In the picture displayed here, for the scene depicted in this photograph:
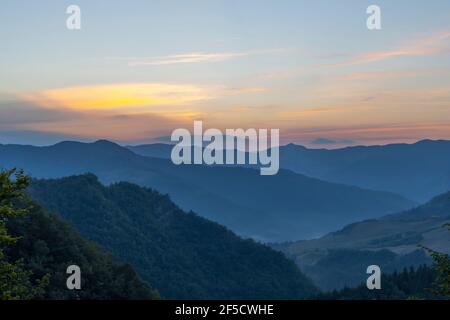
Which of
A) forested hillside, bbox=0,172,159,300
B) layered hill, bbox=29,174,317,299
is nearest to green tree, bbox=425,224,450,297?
forested hillside, bbox=0,172,159,300

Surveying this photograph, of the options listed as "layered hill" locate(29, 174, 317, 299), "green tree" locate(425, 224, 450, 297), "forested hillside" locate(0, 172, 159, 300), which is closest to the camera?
"green tree" locate(425, 224, 450, 297)

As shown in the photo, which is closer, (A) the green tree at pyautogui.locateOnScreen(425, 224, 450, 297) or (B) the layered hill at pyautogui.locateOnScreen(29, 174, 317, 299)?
(A) the green tree at pyautogui.locateOnScreen(425, 224, 450, 297)

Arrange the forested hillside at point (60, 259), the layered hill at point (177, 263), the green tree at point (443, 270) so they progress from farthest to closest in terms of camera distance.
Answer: the layered hill at point (177, 263) < the forested hillside at point (60, 259) < the green tree at point (443, 270)

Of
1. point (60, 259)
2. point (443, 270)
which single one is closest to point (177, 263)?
point (60, 259)

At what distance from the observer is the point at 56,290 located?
6550cm

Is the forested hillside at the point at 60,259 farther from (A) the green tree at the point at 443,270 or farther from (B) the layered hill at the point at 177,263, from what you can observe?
(B) the layered hill at the point at 177,263

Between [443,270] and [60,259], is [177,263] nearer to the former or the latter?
[60,259]

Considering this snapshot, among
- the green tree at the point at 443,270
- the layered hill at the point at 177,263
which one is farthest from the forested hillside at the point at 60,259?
the layered hill at the point at 177,263

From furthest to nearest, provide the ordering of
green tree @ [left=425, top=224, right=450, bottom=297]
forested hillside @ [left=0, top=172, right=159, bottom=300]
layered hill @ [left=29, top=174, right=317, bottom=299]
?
layered hill @ [left=29, top=174, right=317, bottom=299] → forested hillside @ [left=0, top=172, right=159, bottom=300] → green tree @ [left=425, top=224, right=450, bottom=297]

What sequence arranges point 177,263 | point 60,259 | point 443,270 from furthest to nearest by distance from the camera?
point 177,263, point 60,259, point 443,270

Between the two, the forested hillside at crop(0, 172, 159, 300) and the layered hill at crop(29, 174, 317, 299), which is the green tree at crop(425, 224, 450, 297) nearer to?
the forested hillside at crop(0, 172, 159, 300)
